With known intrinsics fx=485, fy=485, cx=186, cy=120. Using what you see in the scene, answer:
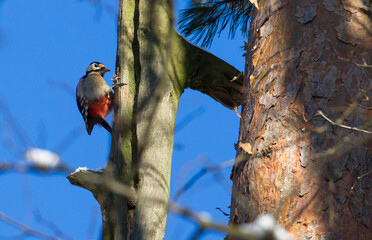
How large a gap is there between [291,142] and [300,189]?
215mm

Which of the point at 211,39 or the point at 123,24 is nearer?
the point at 123,24

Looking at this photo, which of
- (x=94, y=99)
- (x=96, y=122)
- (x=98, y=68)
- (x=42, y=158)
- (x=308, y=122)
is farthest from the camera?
(x=98, y=68)

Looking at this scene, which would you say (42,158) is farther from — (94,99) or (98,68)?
(98,68)

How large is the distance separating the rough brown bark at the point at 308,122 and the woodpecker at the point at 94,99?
242 cm

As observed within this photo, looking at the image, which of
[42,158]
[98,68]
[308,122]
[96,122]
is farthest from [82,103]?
[42,158]

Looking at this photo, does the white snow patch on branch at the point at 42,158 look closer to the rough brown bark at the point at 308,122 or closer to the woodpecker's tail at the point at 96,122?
the rough brown bark at the point at 308,122

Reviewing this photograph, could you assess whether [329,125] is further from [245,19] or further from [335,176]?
[245,19]

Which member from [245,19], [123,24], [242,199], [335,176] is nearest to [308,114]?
[335,176]

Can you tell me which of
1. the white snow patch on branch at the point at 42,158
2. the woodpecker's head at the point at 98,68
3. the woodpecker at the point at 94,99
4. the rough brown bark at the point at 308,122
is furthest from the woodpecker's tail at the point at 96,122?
the white snow patch on branch at the point at 42,158

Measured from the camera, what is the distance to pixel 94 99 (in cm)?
470

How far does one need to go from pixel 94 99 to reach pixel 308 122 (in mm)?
2977

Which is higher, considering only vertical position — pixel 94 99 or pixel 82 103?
pixel 82 103

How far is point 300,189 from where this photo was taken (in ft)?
6.49

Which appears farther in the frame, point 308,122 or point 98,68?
point 98,68
